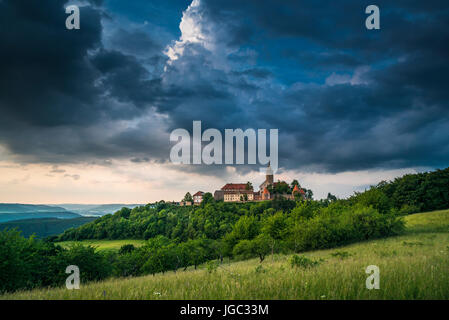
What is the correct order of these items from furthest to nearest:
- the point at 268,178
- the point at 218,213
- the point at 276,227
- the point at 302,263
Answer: the point at 268,178, the point at 218,213, the point at 276,227, the point at 302,263

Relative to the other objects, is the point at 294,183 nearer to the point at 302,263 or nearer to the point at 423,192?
the point at 423,192

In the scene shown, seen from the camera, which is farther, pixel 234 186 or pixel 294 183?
pixel 234 186

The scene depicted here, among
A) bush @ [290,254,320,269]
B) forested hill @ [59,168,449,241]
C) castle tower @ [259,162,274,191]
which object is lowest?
forested hill @ [59,168,449,241]

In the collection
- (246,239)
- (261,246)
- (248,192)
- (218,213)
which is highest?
(261,246)

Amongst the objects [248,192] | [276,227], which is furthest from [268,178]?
[276,227]

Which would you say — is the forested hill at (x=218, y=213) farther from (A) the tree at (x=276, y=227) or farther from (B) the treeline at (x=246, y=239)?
(A) the tree at (x=276, y=227)

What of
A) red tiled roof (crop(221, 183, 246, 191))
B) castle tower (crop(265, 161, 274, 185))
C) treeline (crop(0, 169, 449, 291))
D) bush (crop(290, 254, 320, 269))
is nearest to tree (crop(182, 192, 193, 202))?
red tiled roof (crop(221, 183, 246, 191))

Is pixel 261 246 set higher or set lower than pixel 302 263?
lower

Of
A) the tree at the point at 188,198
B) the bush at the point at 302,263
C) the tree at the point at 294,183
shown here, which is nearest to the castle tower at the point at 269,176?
the tree at the point at 294,183

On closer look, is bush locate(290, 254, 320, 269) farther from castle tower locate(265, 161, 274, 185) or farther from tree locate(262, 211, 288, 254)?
castle tower locate(265, 161, 274, 185)

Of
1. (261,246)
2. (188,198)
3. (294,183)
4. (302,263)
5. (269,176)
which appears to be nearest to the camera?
(302,263)

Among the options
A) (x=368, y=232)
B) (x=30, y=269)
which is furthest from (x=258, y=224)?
(x=30, y=269)

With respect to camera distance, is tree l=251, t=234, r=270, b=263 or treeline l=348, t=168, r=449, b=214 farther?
treeline l=348, t=168, r=449, b=214
